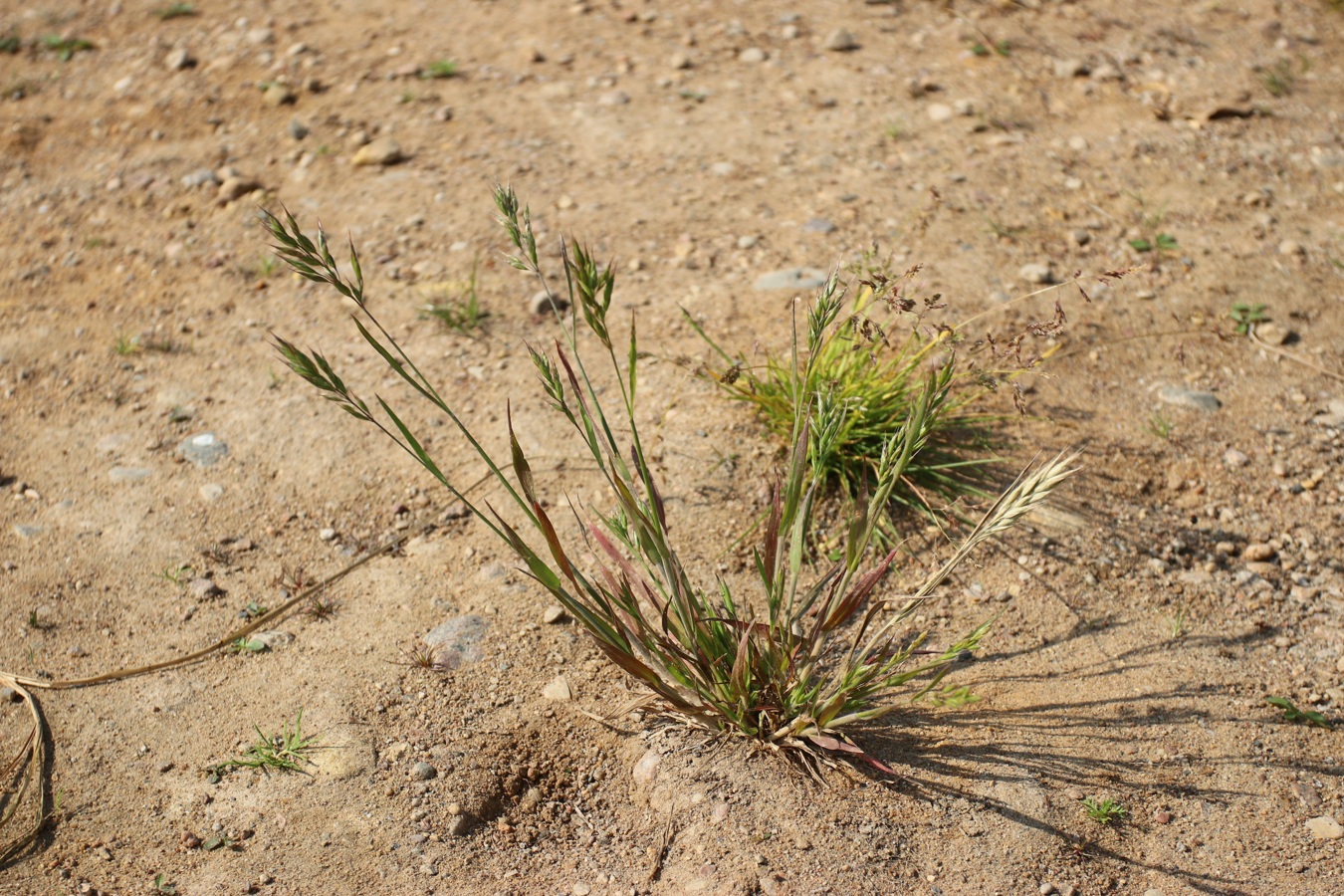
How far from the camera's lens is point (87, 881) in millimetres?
2061

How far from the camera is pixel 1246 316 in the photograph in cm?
343

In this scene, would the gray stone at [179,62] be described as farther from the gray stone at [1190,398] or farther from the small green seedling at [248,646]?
the gray stone at [1190,398]

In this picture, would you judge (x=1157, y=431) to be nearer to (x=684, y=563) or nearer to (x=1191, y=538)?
(x=1191, y=538)

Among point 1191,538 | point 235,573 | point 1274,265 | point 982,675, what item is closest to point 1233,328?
point 1274,265

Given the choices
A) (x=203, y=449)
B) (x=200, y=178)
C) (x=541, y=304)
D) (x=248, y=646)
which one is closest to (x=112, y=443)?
(x=203, y=449)

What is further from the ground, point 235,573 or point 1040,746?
point 235,573

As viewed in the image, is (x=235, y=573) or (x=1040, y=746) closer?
(x=1040, y=746)

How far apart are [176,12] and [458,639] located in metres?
4.22

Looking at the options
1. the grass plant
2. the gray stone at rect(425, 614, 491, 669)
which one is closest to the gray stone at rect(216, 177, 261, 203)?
the grass plant

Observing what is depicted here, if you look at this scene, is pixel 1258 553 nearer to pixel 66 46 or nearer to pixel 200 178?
pixel 200 178

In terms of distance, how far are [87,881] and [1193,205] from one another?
3955 millimetres

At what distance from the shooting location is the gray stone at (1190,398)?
315 centimetres

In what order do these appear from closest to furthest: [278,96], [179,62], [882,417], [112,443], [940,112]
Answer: [882,417]
[112,443]
[940,112]
[278,96]
[179,62]

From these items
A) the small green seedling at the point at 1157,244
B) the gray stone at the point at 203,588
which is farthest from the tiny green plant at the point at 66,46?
the small green seedling at the point at 1157,244
